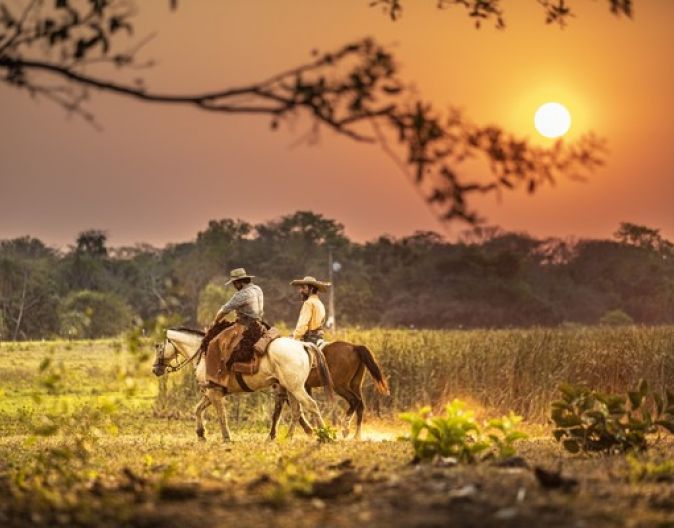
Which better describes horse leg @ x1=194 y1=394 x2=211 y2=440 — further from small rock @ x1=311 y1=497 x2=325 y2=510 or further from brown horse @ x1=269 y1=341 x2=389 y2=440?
small rock @ x1=311 y1=497 x2=325 y2=510

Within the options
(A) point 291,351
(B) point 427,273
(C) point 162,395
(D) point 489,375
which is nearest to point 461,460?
(A) point 291,351

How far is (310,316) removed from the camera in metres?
20.3

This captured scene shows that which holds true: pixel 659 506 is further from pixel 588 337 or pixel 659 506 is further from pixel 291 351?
pixel 588 337

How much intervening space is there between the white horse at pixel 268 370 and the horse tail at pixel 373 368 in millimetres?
1356

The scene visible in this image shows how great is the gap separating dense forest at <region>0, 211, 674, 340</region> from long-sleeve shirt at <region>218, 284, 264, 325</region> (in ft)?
197

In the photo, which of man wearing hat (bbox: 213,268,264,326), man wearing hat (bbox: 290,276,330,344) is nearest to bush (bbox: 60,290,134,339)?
man wearing hat (bbox: 290,276,330,344)

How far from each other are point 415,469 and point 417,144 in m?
2.56

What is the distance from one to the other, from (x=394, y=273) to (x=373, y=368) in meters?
76.7

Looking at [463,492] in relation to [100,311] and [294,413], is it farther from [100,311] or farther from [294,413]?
[100,311]

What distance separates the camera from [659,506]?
8492mm

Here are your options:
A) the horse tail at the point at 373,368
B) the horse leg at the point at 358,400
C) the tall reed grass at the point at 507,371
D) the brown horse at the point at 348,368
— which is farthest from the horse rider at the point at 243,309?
the tall reed grass at the point at 507,371

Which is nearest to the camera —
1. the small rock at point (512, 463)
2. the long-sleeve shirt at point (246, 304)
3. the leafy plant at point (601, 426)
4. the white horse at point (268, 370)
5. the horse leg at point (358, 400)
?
the small rock at point (512, 463)

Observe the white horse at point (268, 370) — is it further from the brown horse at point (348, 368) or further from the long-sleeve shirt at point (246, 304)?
the brown horse at point (348, 368)

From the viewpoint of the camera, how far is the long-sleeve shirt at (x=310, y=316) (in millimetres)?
20234
